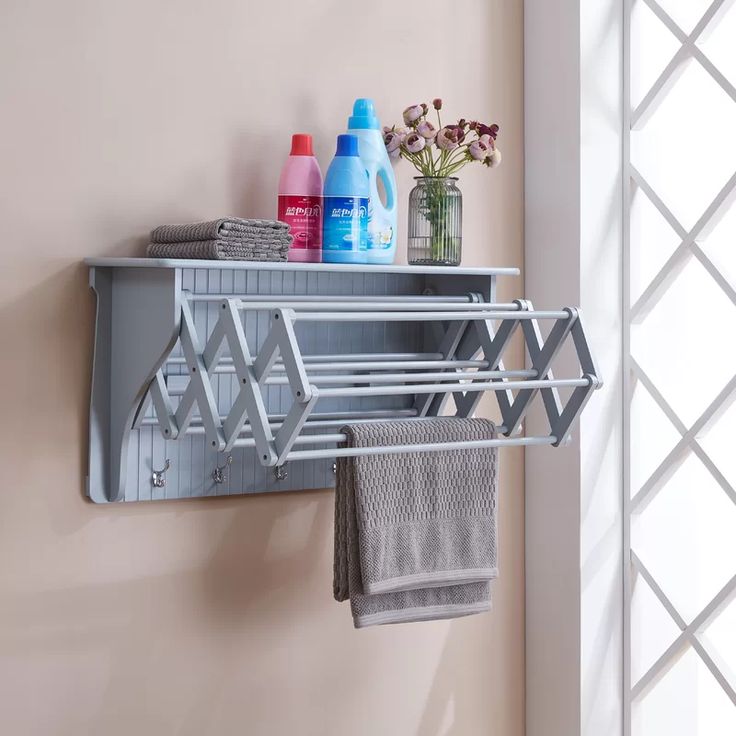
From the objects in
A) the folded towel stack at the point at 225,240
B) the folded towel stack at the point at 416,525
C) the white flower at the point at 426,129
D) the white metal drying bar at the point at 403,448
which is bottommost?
the folded towel stack at the point at 416,525

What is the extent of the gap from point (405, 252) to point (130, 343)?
1.72 ft

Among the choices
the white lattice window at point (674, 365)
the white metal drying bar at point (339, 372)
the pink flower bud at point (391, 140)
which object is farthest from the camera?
the white lattice window at point (674, 365)

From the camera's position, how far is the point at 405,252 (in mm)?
1694

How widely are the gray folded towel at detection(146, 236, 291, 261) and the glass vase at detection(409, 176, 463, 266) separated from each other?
0.26 metres

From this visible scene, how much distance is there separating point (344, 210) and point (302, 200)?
63mm

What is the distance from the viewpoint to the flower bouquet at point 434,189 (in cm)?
154

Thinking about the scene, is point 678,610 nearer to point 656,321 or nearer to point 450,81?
point 656,321

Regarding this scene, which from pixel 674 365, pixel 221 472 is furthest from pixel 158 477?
pixel 674 365

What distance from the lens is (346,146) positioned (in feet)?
4.79

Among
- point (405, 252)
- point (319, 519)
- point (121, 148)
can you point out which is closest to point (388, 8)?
point (405, 252)

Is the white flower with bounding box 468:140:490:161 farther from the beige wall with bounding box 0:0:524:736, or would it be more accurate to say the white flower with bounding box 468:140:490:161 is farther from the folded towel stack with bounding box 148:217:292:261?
the folded towel stack with bounding box 148:217:292:261

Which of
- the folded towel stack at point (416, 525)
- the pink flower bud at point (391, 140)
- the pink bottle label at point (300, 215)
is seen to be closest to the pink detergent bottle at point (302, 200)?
the pink bottle label at point (300, 215)

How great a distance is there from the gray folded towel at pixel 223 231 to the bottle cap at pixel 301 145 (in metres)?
0.14

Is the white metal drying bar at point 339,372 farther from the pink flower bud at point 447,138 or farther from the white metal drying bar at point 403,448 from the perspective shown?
the pink flower bud at point 447,138
